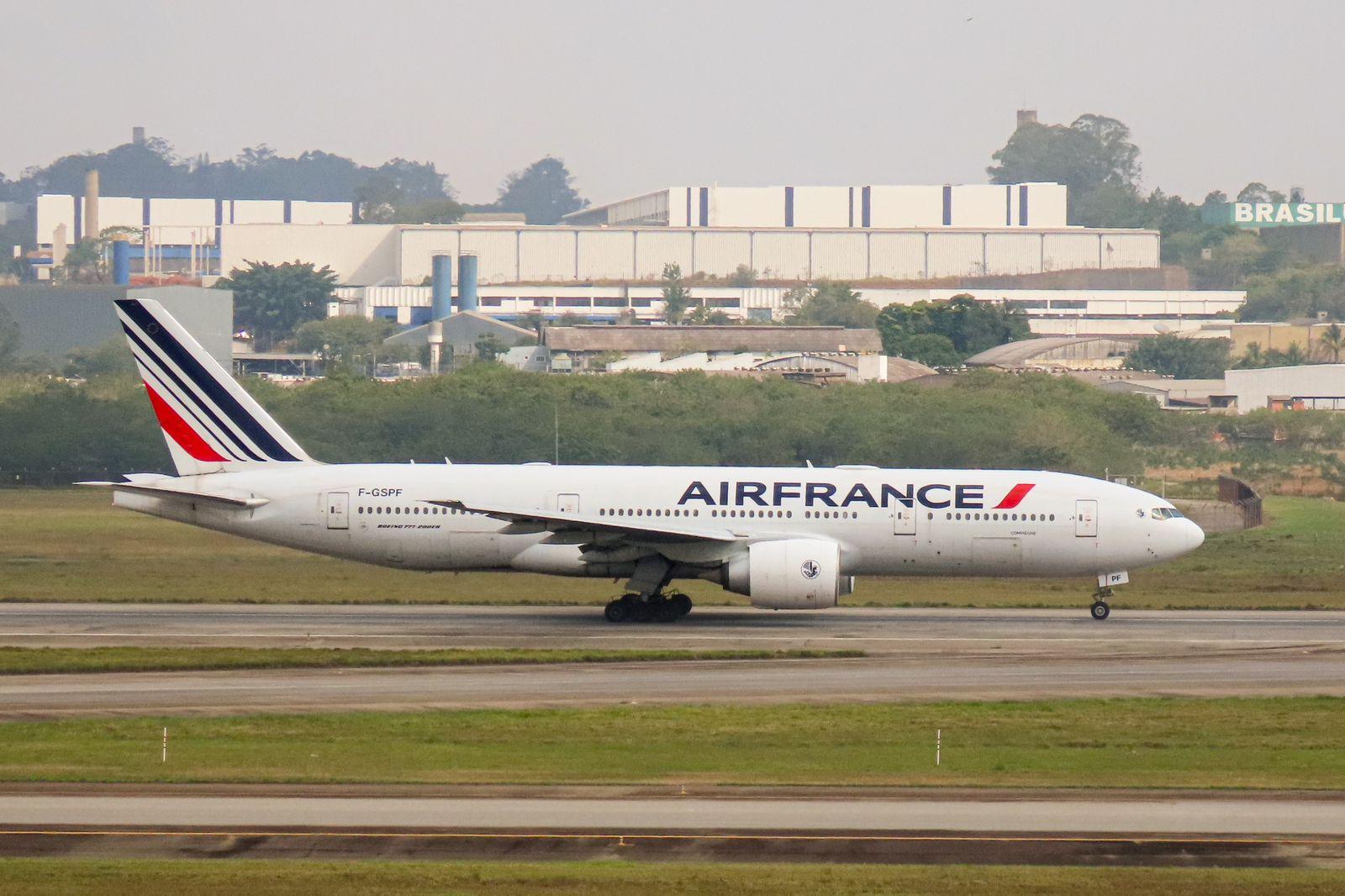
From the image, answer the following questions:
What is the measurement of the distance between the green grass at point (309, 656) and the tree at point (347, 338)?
10677cm

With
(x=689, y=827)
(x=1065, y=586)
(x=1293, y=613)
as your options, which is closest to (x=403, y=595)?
(x=1065, y=586)

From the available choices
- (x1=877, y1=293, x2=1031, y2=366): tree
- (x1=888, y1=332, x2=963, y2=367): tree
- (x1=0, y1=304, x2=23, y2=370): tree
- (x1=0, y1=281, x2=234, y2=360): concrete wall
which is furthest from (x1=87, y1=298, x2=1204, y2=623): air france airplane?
(x1=0, y1=281, x2=234, y2=360): concrete wall

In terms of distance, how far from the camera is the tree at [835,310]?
177 m

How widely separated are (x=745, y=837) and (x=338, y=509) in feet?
76.6

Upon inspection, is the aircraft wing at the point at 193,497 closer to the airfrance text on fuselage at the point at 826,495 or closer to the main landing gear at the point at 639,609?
the main landing gear at the point at 639,609

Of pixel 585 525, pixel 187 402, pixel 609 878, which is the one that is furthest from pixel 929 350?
pixel 609 878

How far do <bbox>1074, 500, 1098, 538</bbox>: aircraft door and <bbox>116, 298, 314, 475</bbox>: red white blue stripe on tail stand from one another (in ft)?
63.7

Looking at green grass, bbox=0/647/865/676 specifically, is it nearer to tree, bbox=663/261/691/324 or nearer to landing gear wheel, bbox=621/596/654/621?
landing gear wheel, bbox=621/596/654/621

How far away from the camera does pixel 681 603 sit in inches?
1612

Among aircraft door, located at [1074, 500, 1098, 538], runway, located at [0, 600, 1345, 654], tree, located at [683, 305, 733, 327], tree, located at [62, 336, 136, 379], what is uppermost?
tree, located at [683, 305, 733, 327]

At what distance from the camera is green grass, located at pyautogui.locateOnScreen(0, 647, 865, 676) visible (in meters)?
32.7

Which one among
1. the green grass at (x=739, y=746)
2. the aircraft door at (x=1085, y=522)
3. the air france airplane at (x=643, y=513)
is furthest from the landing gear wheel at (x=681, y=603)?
the green grass at (x=739, y=746)

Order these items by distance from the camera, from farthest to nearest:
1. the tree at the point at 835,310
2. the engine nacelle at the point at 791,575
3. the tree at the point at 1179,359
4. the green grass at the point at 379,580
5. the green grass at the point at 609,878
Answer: the tree at the point at 835,310 < the tree at the point at 1179,359 < the green grass at the point at 379,580 < the engine nacelle at the point at 791,575 < the green grass at the point at 609,878

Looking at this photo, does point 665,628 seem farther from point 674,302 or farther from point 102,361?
point 674,302
